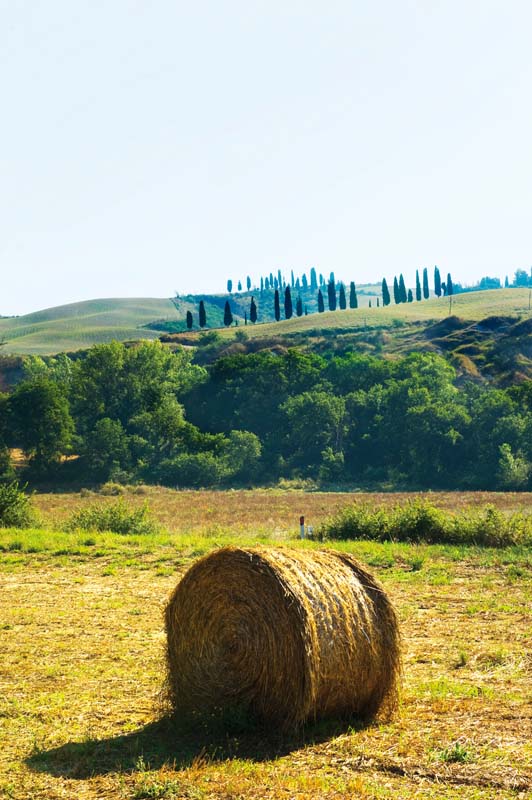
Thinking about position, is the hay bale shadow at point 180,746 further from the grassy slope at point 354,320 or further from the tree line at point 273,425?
the grassy slope at point 354,320

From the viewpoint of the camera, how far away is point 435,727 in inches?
327

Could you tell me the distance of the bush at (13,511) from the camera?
26.1 metres

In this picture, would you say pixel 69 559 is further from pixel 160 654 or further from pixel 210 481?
pixel 210 481

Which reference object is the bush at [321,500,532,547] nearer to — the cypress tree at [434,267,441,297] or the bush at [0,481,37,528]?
the bush at [0,481,37,528]

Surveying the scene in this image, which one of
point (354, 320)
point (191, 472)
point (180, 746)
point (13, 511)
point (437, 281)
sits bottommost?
point (191, 472)

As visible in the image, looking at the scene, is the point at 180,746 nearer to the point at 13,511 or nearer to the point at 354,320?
the point at 13,511

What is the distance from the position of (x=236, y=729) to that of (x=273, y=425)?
69.0 m

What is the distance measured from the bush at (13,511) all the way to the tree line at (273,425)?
117ft

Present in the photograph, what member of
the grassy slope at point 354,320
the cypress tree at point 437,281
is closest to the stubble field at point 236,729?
the grassy slope at point 354,320

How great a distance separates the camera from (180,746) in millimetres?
8227

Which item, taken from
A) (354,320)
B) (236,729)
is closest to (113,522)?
(236,729)

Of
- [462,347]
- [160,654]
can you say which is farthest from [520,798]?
[462,347]

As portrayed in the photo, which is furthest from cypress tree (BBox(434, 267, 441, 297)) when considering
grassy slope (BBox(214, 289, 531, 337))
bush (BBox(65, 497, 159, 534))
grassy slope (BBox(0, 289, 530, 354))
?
bush (BBox(65, 497, 159, 534))

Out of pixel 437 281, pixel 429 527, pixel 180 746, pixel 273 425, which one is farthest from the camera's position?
pixel 437 281
